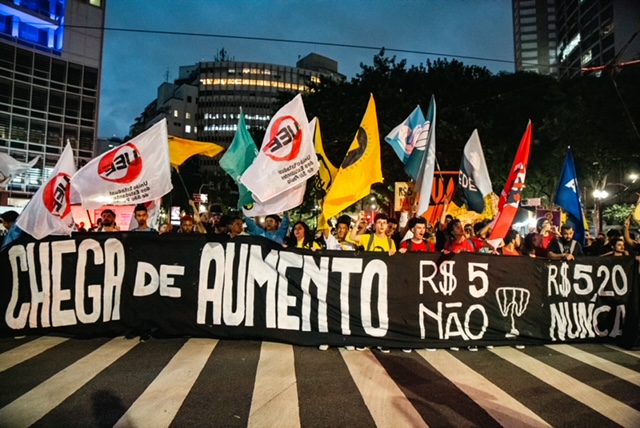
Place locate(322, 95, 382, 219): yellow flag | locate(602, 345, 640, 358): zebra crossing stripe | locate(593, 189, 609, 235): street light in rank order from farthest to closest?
locate(593, 189, 609, 235): street light → locate(322, 95, 382, 219): yellow flag → locate(602, 345, 640, 358): zebra crossing stripe

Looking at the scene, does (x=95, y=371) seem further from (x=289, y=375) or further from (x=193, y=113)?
(x=193, y=113)

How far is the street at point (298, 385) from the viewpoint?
11.3 feet

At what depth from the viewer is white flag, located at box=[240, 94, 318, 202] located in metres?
5.98

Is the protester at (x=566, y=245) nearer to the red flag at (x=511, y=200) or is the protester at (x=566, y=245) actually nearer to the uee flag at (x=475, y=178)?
the red flag at (x=511, y=200)

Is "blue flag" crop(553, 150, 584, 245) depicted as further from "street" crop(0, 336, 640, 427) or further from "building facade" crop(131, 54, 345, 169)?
"building facade" crop(131, 54, 345, 169)

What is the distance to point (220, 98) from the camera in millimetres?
104625

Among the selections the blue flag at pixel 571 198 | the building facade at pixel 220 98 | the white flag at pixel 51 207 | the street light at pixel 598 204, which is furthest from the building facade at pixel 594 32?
the building facade at pixel 220 98

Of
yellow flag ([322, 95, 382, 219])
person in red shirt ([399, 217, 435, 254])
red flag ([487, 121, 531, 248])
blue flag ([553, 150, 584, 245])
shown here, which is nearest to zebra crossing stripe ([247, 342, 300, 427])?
yellow flag ([322, 95, 382, 219])

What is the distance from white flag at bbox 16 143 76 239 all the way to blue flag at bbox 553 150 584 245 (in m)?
8.36

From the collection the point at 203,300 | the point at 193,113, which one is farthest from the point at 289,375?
the point at 193,113

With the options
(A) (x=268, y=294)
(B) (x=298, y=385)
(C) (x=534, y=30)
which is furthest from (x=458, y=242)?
(C) (x=534, y=30)

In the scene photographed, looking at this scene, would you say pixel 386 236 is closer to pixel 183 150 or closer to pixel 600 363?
pixel 600 363

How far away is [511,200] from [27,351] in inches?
293

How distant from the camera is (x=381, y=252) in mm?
5848
